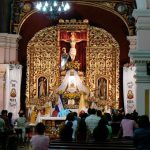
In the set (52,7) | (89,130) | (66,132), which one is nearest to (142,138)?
(66,132)

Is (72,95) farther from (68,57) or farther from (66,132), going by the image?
(66,132)

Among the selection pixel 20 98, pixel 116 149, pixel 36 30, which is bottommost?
pixel 116 149

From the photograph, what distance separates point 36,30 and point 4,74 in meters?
3.40

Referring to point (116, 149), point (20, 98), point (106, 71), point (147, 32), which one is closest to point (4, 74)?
point (20, 98)

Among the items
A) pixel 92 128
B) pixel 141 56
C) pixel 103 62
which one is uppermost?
pixel 103 62

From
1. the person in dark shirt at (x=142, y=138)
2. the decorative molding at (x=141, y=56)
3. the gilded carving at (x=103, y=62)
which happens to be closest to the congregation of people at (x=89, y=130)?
the person in dark shirt at (x=142, y=138)

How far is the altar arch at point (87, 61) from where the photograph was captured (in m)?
23.4

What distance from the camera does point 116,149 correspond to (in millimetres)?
8750

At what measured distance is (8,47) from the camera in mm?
22266

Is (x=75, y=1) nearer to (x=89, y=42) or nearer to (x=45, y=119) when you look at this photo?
(x=89, y=42)

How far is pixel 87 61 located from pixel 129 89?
2.94 m

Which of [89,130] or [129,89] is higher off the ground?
[129,89]

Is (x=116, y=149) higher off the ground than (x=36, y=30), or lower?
lower

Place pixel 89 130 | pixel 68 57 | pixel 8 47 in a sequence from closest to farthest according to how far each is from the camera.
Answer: pixel 89 130 < pixel 8 47 < pixel 68 57
